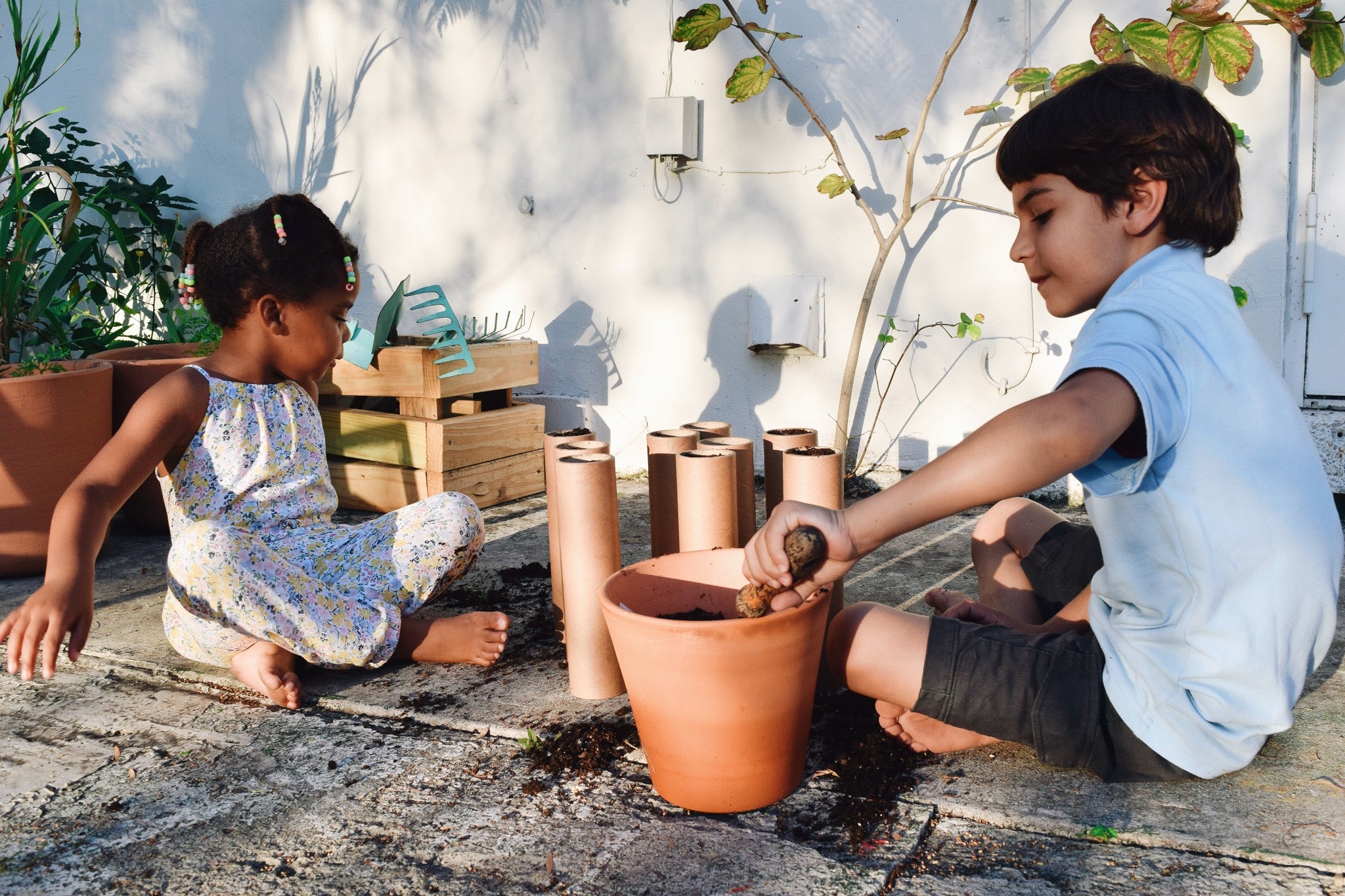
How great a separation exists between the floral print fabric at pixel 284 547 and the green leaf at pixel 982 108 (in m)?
2.28

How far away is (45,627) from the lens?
1.61 metres

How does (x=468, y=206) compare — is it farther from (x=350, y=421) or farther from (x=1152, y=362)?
(x=1152, y=362)

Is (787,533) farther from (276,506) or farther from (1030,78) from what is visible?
(1030,78)

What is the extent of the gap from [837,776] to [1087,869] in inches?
16.3

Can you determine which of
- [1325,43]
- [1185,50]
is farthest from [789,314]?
[1325,43]

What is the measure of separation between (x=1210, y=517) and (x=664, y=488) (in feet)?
3.97

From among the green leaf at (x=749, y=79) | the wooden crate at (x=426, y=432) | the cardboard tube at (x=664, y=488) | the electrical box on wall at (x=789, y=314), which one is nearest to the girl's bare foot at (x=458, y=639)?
the cardboard tube at (x=664, y=488)

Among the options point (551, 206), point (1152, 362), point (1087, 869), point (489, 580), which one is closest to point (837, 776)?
point (1087, 869)

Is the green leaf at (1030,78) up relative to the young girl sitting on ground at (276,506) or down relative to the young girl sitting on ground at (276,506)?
up

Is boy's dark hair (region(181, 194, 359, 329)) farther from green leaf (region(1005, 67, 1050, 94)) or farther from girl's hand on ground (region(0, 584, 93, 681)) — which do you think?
green leaf (region(1005, 67, 1050, 94))

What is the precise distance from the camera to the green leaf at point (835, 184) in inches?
144

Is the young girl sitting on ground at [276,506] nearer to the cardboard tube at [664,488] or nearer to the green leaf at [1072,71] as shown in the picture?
the cardboard tube at [664,488]

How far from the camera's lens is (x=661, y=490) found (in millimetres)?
2348

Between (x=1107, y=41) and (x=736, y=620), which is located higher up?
(x=1107, y=41)
